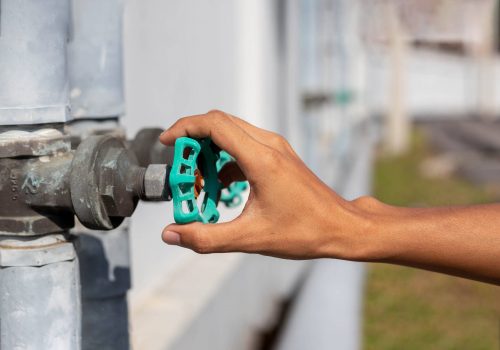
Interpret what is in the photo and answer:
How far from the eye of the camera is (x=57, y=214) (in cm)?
115

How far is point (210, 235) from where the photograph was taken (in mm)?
1067

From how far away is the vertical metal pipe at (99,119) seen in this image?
148cm

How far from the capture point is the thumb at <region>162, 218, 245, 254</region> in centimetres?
107

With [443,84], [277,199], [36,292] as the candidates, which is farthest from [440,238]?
[443,84]

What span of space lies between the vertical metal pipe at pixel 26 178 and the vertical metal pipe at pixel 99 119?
32cm

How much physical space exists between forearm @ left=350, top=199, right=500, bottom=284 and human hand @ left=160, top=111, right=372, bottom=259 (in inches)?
3.1

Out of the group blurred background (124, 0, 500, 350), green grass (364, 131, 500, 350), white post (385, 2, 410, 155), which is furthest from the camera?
white post (385, 2, 410, 155)

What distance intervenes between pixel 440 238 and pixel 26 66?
664mm

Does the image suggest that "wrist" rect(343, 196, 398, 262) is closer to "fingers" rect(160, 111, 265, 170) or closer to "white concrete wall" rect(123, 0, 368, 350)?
"fingers" rect(160, 111, 265, 170)

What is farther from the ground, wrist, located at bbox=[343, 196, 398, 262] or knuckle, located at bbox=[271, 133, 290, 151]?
knuckle, located at bbox=[271, 133, 290, 151]

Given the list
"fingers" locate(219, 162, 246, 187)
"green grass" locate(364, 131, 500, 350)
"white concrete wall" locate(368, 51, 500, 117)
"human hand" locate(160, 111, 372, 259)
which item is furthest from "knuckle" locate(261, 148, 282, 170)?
"white concrete wall" locate(368, 51, 500, 117)

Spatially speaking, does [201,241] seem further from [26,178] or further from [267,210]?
[26,178]

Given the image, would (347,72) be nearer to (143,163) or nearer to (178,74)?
(178,74)

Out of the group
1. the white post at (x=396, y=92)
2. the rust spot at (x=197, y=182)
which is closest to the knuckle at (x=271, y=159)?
the rust spot at (x=197, y=182)
